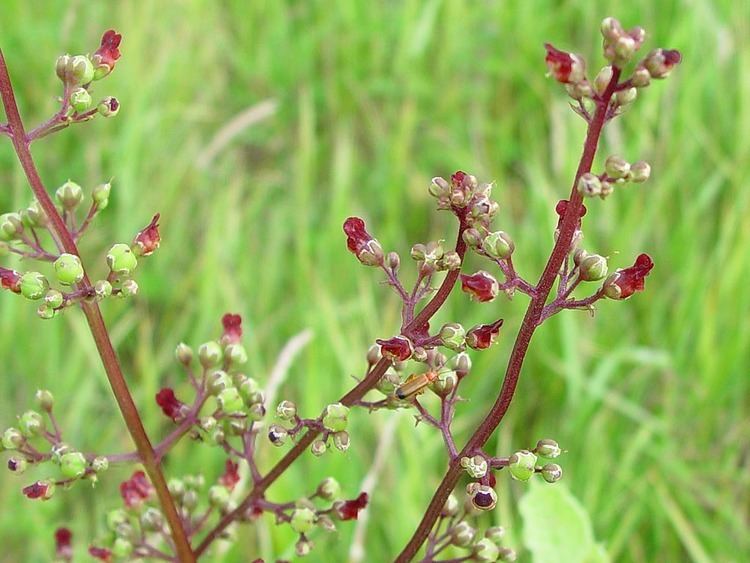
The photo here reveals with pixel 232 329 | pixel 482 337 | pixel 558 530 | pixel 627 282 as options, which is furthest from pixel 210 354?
pixel 558 530

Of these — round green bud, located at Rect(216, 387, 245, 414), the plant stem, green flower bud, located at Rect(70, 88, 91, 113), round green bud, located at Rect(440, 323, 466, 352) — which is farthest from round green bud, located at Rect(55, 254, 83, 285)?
round green bud, located at Rect(440, 323, 466, 352)

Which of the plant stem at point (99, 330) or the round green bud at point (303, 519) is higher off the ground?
the plant stem at point (99, 330)

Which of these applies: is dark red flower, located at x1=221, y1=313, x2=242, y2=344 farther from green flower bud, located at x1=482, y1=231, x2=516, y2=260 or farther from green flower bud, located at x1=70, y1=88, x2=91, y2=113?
green flower bud, located at x1=482, y1=231, x2=516, y2=260

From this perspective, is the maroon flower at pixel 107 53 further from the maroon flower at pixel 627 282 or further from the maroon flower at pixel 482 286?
the maroon flower at pixel 627 282

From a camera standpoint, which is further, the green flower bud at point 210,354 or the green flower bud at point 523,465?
the green flower bud at point 210,354

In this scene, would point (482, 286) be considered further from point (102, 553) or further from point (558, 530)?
point (558, 530)

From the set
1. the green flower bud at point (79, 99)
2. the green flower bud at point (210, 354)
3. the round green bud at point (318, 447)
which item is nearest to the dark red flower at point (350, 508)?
the round green bud at point (318, 447)

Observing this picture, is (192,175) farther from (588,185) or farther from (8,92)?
(588,185)
